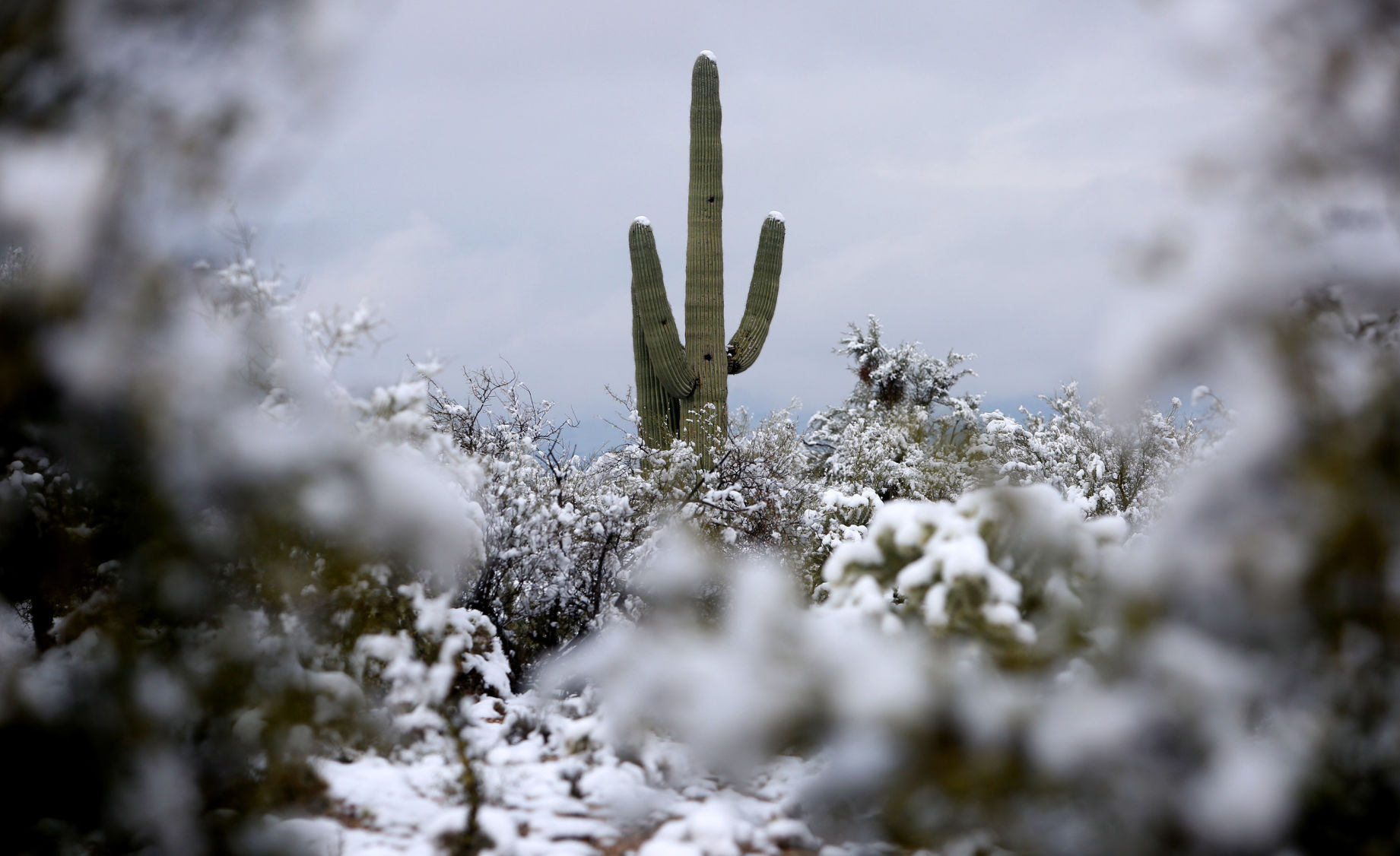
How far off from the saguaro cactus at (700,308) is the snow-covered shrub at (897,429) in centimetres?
224

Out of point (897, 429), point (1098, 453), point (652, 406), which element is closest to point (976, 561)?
point (1098, 453)

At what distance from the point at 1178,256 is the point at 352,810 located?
2.63 meters

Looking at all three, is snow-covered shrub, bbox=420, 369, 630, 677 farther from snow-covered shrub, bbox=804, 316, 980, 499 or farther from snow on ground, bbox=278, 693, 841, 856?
snow-covered shrub, bbox=804, 316, 980, 499

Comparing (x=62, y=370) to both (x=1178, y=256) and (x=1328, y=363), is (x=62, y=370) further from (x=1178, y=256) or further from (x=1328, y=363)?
(x=1328, y=363)

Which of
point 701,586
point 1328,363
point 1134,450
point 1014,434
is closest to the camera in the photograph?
point 1328,363

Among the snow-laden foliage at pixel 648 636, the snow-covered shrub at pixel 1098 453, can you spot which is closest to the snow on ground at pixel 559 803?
the snow-laden foliage at pixel 648 636

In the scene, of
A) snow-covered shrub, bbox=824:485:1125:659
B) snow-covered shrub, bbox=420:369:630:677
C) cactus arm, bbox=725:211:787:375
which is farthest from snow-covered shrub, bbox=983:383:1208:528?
snow-covered shrub, bbox=824:485:1125:659

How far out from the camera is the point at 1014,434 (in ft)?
34.6

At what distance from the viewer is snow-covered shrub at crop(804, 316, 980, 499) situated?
1252cm

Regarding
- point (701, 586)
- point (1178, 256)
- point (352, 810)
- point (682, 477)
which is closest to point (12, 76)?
point (352, 810)

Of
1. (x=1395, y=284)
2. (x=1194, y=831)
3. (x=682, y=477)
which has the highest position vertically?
(x=682, y=477)

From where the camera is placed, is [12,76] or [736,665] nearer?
[736,665]

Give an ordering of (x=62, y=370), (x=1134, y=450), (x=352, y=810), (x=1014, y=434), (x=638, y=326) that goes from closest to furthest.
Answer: (x=62, y=370)
(x=352, y=810)
(x=1134, y=450)
(x=1014, y=434)
(x=638, y=326)

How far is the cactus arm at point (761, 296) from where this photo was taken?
12.0 metres
